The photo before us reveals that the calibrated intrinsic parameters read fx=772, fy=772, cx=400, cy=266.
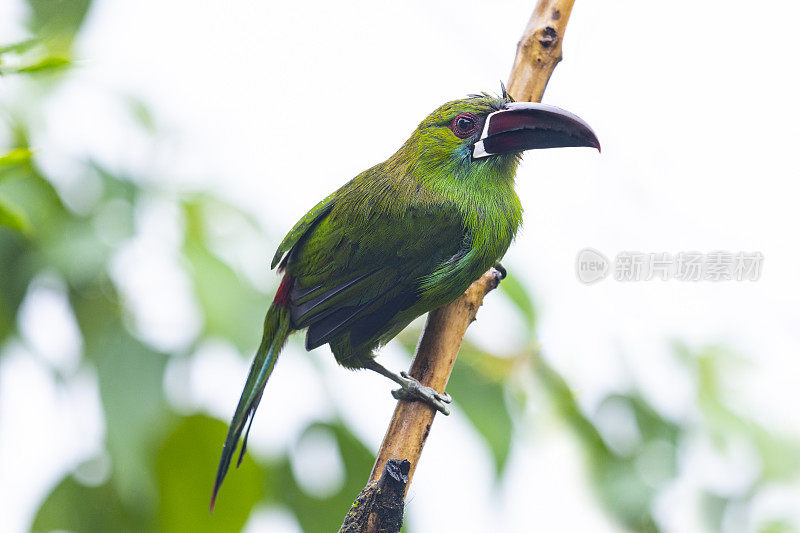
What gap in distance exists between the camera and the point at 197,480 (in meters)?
1.85

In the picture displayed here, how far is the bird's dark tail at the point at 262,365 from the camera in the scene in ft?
5.53

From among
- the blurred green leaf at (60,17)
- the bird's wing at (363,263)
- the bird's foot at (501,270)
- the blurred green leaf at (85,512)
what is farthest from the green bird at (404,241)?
the blurred green leaf at (60,17)

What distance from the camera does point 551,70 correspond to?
2.03 meters

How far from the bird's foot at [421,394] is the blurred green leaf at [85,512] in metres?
0.70

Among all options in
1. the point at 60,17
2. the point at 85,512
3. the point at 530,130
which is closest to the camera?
the point at 60,17

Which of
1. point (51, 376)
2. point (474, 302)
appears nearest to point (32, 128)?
point (51, 376)

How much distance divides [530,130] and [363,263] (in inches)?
20.1

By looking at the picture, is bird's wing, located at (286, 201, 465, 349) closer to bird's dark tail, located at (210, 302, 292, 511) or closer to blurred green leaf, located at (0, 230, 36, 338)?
bird's dark tail, located at (210, 302, 292, 511)

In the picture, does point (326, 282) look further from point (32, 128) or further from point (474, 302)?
point (32, 128)

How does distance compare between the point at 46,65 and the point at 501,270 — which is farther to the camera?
the point at 501,270

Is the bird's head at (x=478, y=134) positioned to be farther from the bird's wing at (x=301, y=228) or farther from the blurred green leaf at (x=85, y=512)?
the blurred green leaf at (x=85, y=512)

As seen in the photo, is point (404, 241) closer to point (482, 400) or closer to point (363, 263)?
point (363, 263)

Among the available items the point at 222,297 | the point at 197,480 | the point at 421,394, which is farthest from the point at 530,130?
the point at 197,480

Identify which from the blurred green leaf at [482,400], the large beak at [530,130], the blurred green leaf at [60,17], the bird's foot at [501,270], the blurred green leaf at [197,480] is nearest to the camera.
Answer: the blurred green leaf at [60,17]
